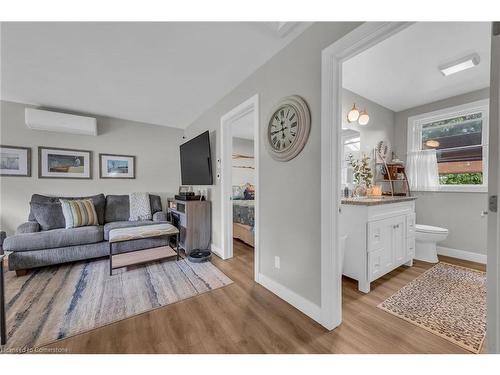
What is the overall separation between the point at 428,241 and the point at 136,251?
12.6ft

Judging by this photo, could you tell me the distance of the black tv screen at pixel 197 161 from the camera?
2.89 meters

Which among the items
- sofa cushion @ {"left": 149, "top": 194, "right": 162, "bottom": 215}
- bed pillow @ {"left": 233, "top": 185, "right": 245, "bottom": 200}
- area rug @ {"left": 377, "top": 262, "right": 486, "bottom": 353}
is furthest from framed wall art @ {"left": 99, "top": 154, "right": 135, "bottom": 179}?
area rug @ {"left": 377, "top": 262, "right": 486, "bottom": 353}

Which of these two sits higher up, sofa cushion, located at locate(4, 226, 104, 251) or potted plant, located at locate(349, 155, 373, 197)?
potted plant, located at locate(349, 155, 373, 197)

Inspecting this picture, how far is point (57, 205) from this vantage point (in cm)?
271

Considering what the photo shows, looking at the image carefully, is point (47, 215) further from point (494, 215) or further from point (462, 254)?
point (462, 254)

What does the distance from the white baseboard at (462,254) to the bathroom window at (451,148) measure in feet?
2.79

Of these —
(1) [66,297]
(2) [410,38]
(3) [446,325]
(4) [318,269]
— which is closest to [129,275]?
(1) [66,297]

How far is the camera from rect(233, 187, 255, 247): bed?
3.12m

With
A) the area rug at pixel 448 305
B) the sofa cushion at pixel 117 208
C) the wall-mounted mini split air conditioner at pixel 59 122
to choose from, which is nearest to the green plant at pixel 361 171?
the area rug at pixel 448 305

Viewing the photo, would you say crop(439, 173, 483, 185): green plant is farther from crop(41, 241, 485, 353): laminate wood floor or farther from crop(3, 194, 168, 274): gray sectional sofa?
crop(3, 194, 168, 274): gray sectional sofa

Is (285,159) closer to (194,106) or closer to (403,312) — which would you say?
(403,312)

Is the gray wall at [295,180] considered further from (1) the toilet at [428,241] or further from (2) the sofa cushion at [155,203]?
(2) the sofa cushion at [155,203]

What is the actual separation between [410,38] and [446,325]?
2260 mm

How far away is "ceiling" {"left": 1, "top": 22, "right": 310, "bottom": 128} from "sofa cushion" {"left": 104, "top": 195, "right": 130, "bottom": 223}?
1.50 m
